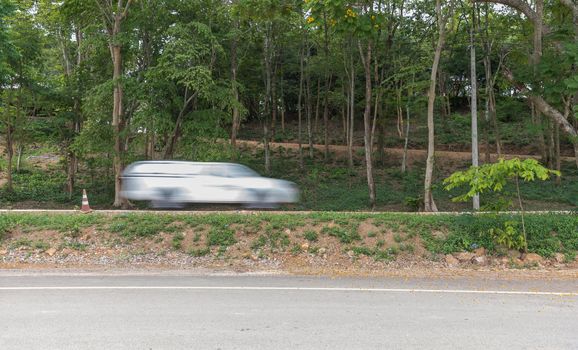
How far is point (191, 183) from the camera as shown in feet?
50.5

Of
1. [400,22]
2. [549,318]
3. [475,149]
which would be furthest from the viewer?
[400,22]

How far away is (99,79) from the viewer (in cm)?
2377

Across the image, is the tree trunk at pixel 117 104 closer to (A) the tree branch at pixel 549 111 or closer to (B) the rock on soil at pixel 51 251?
(B) the rock on soil at pixel 51 251

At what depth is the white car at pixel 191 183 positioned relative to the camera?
50.4 ft

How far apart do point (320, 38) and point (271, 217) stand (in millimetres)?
17794

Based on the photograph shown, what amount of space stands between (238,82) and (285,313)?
2091 cm

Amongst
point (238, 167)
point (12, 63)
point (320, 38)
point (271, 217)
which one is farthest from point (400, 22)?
point (12, 63)

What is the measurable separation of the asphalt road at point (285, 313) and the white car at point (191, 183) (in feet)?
21.4

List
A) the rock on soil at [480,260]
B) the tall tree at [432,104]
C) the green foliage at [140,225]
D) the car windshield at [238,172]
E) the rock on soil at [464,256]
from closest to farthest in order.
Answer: the rock on soil at [480,260], the rock on soil at [464,256], the green foliage at [140,225], the car windshield at [238,172], the tall tree at [432,104]

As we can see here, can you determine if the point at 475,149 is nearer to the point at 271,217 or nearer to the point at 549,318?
the point at 271,217

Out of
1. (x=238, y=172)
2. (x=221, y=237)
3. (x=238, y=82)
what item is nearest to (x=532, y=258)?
(x=221, y=237)

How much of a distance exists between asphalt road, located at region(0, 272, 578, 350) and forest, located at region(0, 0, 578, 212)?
304 inches

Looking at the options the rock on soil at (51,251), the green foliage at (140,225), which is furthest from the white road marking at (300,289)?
the green foliage at (140,225)

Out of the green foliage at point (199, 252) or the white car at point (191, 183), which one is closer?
the green foliage at point (199, 252)
